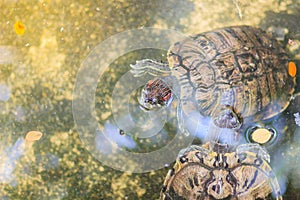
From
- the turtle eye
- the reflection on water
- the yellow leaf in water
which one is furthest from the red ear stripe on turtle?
the reflection on water

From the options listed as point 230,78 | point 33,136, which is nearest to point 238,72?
point 230,78

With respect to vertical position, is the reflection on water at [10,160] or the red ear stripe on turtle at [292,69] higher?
the red ear stripe on turtle at [292,69]

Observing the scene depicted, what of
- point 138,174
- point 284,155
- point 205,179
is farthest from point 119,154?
point 284,155

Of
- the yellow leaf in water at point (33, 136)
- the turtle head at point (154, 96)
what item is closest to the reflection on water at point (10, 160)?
the yellow leaf in water at point (33, 136)

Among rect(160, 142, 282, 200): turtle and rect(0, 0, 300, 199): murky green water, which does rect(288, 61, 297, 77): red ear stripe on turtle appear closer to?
rect(0, 0, 300, 199): murky green water

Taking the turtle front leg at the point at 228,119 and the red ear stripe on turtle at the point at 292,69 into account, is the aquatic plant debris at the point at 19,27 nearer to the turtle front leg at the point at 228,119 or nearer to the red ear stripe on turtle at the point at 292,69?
the turtle front leg at the point at 228,119

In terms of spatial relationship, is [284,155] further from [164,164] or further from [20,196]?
[20,196]

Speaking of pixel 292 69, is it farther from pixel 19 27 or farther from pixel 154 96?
pixel 19 27
